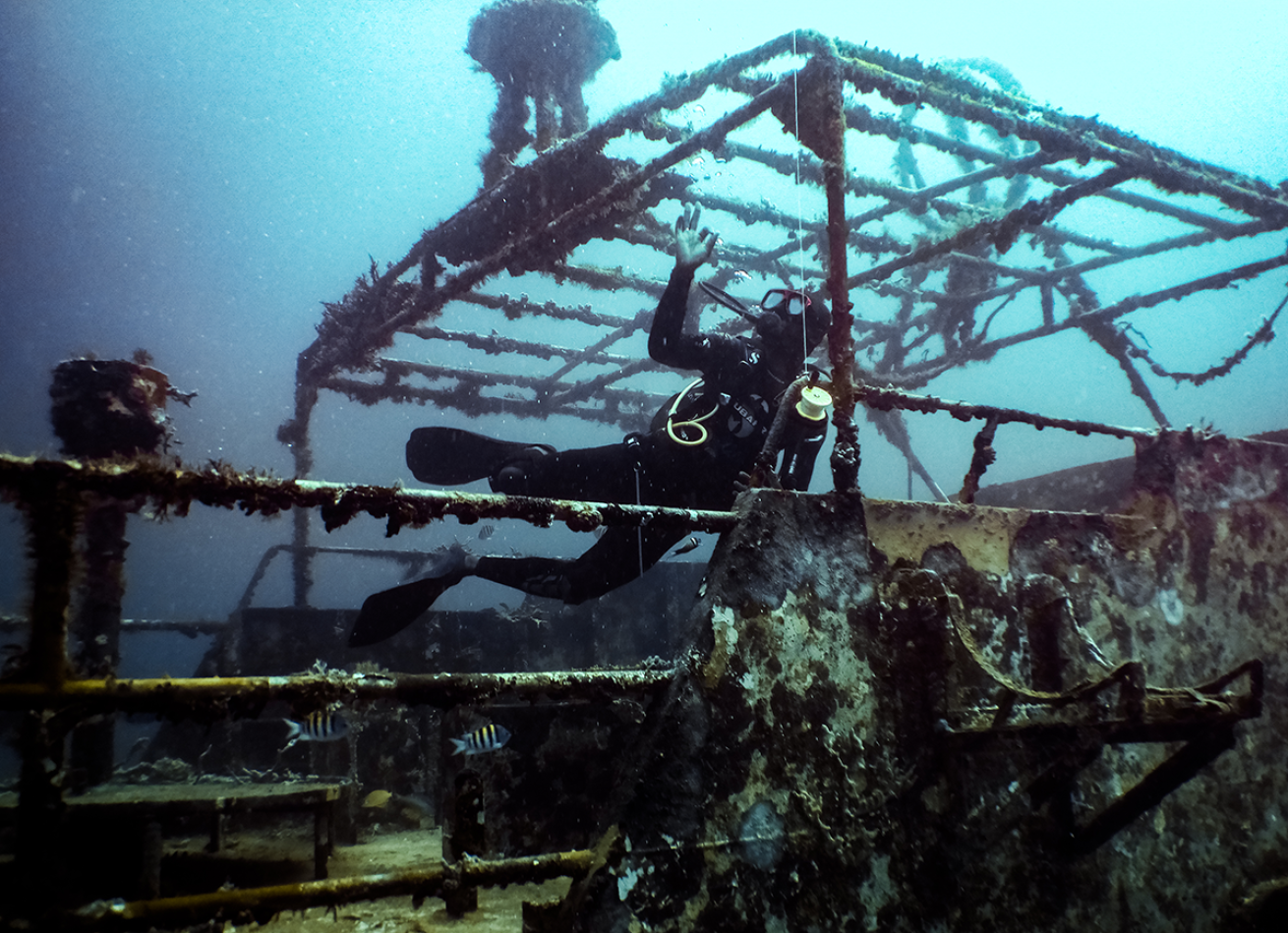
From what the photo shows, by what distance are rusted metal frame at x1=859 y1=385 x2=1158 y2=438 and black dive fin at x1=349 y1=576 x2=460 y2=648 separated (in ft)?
8.59

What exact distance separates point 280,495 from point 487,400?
1009cm

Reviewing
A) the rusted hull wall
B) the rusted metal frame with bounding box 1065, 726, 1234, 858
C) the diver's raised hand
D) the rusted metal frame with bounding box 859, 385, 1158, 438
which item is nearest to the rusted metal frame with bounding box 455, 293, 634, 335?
the diver's raised hand

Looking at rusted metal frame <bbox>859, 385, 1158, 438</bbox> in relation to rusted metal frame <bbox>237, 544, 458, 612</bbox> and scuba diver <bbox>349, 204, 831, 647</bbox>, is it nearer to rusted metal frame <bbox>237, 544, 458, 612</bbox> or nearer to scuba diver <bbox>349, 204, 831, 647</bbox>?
scuba diver <bbox>349, 204, 831, 647</bbox>

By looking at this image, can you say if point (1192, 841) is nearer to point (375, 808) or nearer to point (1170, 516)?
point (1170, 516)

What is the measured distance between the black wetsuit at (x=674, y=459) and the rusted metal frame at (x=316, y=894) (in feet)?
7.84

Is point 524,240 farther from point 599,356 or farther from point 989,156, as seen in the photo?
point 989,156

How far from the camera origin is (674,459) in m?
4.39

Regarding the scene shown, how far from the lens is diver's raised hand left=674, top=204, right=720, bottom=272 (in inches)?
157

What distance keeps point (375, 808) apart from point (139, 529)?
161m

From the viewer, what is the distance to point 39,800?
167 centimetres

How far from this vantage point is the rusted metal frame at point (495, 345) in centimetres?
940

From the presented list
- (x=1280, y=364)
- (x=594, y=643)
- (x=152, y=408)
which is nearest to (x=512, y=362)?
(x=594, y=643)

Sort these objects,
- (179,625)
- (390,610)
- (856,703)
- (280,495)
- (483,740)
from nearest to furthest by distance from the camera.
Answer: (280,495) < (856,703) < (483,740) < (390,610) < (179,625)

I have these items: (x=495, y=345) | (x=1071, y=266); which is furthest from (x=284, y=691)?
(x=1071, y=266)
